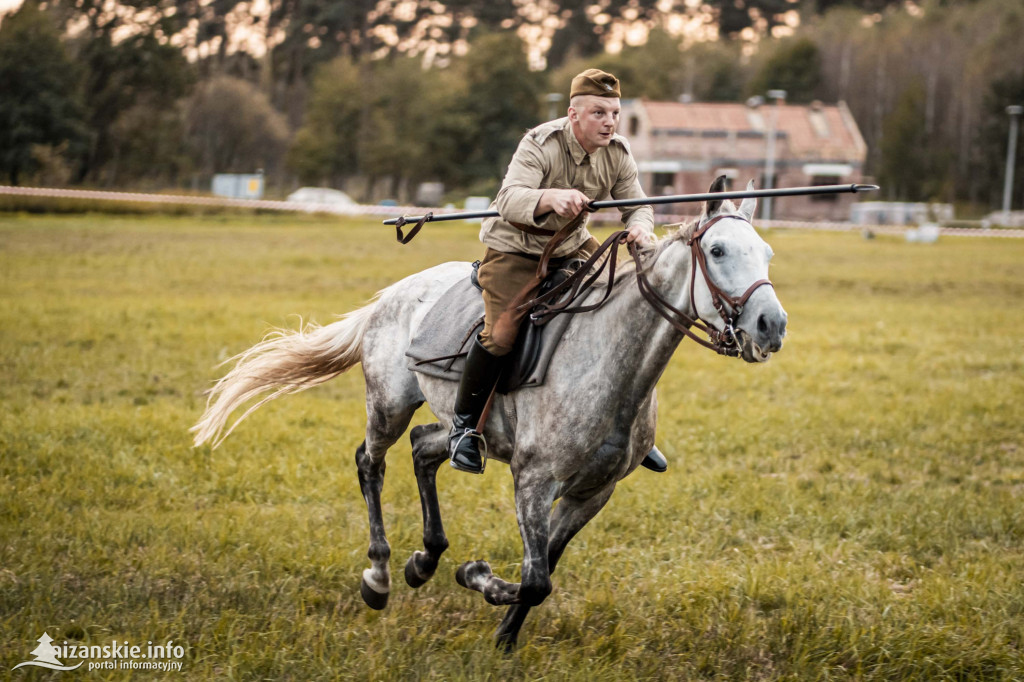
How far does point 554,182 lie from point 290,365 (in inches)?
103

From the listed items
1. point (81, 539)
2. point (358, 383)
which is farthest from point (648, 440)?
point (358, 383)

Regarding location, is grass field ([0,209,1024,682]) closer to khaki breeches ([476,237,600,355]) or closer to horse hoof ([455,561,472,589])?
horse hoof ([455,561,472,589])

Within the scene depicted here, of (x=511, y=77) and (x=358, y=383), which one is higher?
(x=511, y=77)

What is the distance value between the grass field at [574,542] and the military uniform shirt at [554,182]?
2049 mm

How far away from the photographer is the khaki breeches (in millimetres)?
4918

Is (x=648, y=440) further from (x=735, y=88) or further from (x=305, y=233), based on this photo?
(x=735, y=88)

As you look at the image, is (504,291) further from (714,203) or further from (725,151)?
(725,151)

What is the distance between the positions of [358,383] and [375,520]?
6258mm

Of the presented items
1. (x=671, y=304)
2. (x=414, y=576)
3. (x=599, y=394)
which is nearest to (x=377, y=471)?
(x=414, y=576)

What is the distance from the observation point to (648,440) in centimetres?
496

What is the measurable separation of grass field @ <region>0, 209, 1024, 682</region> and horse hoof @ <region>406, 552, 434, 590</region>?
143mm

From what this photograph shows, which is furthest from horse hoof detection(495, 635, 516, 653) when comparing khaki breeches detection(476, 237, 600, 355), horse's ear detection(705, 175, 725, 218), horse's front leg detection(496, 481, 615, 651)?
horse's ear detection(705, 175, 725, 218)

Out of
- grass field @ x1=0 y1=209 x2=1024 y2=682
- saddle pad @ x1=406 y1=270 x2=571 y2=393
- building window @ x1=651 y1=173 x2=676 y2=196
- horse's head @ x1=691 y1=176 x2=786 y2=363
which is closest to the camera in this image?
horse's head @ x1=691 y1=176 x2=786 y2=363

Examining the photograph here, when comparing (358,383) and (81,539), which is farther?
(358,383)
